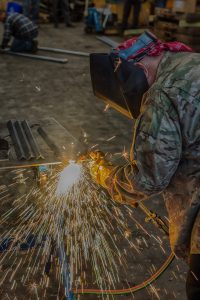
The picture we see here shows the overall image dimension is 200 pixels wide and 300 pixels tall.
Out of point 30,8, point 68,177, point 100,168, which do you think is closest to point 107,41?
point 30,8

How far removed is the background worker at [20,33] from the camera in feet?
28.1

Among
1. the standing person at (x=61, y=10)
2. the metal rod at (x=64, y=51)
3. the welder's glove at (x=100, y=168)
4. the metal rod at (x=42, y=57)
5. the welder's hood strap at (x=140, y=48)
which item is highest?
the welder's hood strap at (x=140, y=48)

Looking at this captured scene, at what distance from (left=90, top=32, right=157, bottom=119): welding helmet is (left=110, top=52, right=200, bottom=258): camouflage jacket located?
0.33 feet

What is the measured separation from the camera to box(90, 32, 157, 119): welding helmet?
73.5 inches

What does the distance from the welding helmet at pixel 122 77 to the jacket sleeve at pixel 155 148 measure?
0.19 meters

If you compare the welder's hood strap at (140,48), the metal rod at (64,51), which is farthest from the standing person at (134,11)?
the welder's hood strap at (140,48)

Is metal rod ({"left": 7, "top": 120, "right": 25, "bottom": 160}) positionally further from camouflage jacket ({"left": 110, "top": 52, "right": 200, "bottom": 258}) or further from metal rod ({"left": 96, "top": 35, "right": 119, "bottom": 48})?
metal rod ({"left": 96, "top": 35, "right": 119, "bottom": 48})

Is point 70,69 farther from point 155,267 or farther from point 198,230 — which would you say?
point 198,230

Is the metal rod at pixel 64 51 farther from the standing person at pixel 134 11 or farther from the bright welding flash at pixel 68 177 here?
the bright welding flash at pixel 68 177

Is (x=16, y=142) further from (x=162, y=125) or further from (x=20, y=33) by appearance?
(x=20, y=33)

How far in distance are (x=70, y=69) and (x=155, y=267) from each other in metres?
5.88

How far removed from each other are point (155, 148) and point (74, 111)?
4.43 m

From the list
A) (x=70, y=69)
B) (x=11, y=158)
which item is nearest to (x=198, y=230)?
(x=11, y=158)

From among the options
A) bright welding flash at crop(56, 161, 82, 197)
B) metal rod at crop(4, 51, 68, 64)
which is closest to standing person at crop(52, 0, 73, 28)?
metal rod at crop(4, 51, 68, 64)
